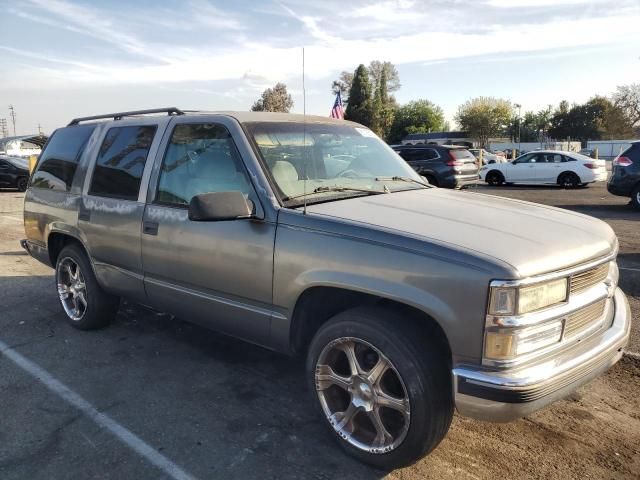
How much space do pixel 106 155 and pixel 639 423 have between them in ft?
14.4

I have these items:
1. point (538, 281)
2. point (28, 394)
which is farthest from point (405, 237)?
point (28, 394)

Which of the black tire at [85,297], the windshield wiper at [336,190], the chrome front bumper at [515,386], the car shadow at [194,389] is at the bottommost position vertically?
the car shadow at [194,389]

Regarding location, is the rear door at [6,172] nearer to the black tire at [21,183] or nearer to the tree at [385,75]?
the black tire at [21,183]

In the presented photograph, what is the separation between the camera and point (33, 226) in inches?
209

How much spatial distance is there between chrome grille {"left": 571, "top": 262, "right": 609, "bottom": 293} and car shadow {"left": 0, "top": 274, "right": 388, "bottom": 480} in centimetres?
138

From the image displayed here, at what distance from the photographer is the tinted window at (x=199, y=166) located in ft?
11.2

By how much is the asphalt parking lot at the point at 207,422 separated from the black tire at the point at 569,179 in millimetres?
17044

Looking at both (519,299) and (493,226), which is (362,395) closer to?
(519,299)

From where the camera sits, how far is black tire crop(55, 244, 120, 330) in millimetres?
4625

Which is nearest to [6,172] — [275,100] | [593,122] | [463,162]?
[463,162]

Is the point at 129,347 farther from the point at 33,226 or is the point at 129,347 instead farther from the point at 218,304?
the point at 33,226

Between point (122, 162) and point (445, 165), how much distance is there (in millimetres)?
13702

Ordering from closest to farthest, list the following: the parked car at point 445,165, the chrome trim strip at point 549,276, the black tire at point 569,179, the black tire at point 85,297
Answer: the chrome trim strip at point 549,276
the black tire at point 85,297
the parked car at point 445,165
the black tire at point 569,179

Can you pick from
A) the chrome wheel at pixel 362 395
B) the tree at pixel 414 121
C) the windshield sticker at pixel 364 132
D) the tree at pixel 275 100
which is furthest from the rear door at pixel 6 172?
the tree at pixel 414 121
